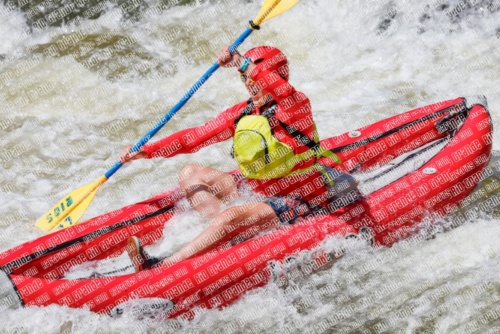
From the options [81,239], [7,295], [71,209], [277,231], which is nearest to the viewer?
[7,295]

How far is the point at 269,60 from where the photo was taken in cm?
338

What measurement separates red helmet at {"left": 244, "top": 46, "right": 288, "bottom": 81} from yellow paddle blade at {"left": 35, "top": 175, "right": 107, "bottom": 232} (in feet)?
3.91

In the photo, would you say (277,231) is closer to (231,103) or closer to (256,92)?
(256,92)

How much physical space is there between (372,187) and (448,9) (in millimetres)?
2876

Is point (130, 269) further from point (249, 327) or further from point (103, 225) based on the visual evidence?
point (249, 327)

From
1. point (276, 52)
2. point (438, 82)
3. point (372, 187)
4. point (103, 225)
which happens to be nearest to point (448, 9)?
point (438, 82)

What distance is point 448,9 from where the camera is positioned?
6.23m

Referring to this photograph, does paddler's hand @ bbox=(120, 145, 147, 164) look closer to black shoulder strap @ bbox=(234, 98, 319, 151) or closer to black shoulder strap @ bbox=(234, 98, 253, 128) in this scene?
black shoulder strap @ bbox=(234, 98, 253, 128)

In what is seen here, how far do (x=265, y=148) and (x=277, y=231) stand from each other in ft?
1.58

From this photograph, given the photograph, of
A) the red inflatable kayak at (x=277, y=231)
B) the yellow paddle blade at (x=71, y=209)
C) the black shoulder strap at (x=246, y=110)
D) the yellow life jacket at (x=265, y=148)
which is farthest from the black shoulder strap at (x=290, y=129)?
the yellow paddle blade at (x=71, y=209)

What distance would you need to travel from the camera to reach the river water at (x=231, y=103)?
141 inches

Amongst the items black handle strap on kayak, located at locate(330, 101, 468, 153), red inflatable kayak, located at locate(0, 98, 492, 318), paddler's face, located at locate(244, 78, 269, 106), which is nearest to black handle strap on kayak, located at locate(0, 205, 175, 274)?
red inflatable kayak, located at locate(0, 98, 492, 318)

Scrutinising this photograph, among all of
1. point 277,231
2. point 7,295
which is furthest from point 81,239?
point 277,231

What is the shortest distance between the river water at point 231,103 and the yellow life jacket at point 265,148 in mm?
610
